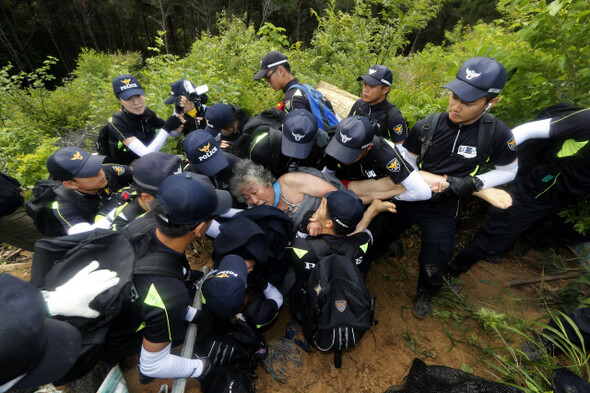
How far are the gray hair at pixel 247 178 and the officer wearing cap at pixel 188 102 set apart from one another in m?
1.95

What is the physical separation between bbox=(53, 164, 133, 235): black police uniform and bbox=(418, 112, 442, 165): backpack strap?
3703 mm

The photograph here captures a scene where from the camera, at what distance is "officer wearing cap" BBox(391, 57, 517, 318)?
2.50 m

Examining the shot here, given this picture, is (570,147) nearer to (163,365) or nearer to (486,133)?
(486,133)

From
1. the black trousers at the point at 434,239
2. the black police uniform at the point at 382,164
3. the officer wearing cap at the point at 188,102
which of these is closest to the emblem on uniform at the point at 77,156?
the officer wearing cap at the point at 188,102

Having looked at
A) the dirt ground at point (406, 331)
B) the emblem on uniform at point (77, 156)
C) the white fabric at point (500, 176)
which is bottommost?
the dirt ground at point (406, 331)

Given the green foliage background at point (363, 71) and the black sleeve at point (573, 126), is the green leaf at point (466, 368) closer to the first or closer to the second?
the black sleeve at point (573, 126)

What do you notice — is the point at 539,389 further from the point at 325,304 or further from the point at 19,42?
the point at 19,42

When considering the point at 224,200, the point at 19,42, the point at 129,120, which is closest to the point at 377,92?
the point at 224,200

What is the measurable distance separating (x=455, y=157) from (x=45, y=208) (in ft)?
15.1

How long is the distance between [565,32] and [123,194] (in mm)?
5116

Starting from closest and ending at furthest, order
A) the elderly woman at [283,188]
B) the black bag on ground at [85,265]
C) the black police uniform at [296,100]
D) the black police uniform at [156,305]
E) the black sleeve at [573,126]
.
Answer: the black bag on ground at [85,265] → the black police uniform at [156,305] → the black sleeve at [573,126] → the elderly woman at [283,188] → the black police uniform at [296,100]

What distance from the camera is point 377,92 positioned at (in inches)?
162

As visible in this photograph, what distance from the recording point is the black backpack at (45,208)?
2799 mm

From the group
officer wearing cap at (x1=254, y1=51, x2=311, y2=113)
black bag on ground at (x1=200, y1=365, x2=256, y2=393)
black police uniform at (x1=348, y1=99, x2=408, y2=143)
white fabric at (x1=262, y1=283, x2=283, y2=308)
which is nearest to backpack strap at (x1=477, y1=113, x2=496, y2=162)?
black police uniform at (x1=348, y1=99, x2=408, y2=143)
